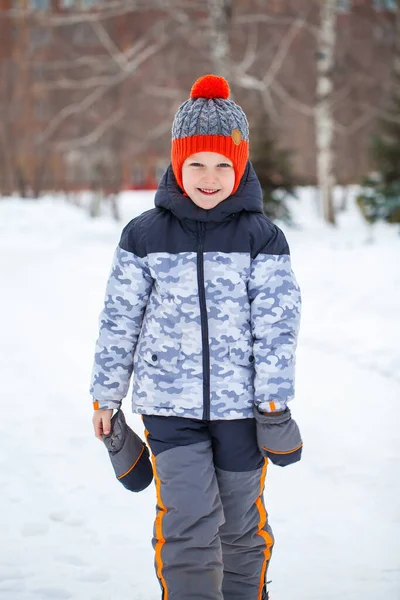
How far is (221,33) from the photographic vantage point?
13828mm

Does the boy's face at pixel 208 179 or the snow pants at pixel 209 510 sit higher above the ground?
the boy's face at pixel 208 179

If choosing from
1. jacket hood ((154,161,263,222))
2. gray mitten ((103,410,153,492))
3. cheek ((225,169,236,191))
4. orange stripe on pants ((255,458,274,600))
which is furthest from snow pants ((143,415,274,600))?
cheek ((225,169,236,191))

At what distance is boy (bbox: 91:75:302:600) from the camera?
2.43 m

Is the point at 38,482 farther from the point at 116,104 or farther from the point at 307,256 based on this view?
the point at 116,104

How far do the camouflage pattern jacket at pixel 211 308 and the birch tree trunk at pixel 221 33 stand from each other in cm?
1189

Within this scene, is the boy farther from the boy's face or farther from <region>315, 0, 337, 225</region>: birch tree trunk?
<region>315, 0, 337, 225</region>: birch tree trunk

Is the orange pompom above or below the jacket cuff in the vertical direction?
above

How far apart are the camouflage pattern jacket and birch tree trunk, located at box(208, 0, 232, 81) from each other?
39.0 ft

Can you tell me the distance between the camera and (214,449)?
256 centimetres

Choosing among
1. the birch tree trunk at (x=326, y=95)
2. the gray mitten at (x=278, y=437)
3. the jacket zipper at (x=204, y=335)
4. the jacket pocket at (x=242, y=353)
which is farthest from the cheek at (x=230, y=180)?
the birch tree trunk at (x=326, y=95)

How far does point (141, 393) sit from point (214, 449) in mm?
319

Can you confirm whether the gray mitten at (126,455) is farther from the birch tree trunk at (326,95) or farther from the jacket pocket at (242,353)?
the birch tree trunk at (326,95)

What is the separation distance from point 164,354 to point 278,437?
47 cm

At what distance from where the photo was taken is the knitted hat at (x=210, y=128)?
8.32 ft
